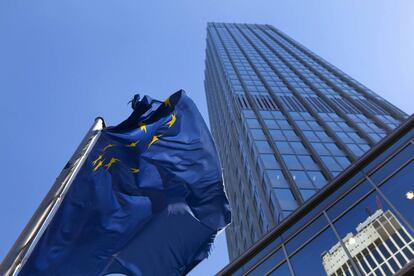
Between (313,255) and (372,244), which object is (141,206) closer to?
(372,244)

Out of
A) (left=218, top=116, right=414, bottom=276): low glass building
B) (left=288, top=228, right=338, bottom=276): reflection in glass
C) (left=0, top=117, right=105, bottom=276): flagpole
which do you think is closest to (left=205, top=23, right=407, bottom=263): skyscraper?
(left=218, top=116, right=414, bottom=276): low glass building

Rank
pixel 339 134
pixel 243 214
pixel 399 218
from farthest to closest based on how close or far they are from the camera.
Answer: pixel 243 214 → pixel 339 134 → pixel 399 218

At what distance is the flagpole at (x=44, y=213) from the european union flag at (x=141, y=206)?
317 mm

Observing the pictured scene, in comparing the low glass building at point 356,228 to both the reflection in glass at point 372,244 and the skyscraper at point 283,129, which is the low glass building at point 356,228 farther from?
the skyscraper at point 283,129

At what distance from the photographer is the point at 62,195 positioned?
6.71 meters

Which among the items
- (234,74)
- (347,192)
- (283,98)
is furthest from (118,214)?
(234,74)

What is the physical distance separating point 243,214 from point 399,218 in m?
31.7

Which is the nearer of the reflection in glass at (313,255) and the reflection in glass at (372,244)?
the reflection in glass at (372,244)

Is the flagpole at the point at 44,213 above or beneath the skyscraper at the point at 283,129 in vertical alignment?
beneath

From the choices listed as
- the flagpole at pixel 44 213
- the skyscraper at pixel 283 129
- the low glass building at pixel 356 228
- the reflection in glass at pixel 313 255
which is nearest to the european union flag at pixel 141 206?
the flagpole at pixel 44 213

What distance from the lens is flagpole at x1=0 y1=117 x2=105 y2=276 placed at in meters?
5.46

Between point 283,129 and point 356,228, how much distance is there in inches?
1132

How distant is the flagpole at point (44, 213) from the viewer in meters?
5.46

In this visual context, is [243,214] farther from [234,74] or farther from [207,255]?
[207,255]
